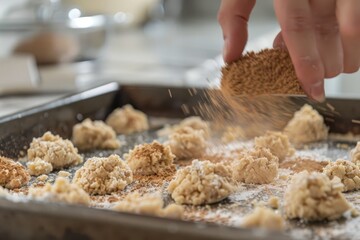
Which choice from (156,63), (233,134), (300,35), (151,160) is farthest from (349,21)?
(156,63)

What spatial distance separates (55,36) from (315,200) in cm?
133

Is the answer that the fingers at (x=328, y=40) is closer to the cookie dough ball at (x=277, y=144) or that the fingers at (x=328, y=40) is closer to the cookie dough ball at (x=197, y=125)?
the cookie dough ball at (x=277, y=144)

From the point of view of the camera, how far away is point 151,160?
117cm

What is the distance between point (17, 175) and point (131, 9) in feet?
6.87

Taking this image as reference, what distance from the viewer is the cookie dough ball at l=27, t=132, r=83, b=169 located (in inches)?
47.5

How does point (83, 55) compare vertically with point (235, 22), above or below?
below

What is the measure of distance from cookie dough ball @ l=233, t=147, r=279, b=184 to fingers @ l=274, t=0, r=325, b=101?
9.5 inches

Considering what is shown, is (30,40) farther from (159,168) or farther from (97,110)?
(159,168)

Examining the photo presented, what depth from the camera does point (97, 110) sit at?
1.54 metres

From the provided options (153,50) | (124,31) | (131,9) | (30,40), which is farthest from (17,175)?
(124,31)

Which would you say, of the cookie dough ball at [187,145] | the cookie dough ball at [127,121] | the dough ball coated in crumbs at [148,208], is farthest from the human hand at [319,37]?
the cookie dough ball at [127,121]

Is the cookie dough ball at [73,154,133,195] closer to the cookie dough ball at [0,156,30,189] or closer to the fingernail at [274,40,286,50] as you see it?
the cookie dough ball at [0,156,30,189]

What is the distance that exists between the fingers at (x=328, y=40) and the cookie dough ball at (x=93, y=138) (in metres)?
0.56

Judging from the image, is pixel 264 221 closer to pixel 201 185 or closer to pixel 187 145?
pixel 201 185
